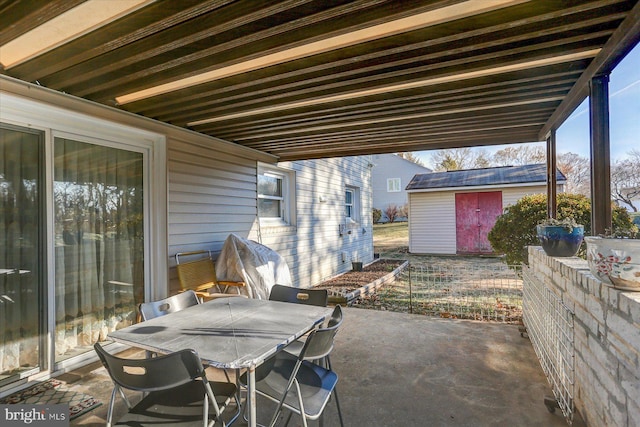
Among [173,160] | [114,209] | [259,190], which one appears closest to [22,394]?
[114,209]

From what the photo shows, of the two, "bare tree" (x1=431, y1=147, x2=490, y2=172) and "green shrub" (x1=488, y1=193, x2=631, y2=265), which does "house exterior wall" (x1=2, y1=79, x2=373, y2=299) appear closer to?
"green shrub" (x1=488, y1=193, x2=631, y2=265)

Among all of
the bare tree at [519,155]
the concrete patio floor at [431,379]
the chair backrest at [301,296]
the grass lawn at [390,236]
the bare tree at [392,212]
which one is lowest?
the concrete patio floor at [431,379]

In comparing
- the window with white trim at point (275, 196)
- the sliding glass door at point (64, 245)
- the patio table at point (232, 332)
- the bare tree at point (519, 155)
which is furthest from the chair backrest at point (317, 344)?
the bare tree at point (519, 155)

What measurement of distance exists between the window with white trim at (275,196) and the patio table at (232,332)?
334 cm

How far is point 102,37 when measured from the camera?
6.65 ft

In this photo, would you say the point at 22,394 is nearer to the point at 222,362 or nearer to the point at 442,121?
the point at 222,362

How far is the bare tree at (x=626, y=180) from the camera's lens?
228 centimetres

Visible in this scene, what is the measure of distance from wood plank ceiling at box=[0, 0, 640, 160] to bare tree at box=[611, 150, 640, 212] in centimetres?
66

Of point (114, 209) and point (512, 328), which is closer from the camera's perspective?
point (114, 209)

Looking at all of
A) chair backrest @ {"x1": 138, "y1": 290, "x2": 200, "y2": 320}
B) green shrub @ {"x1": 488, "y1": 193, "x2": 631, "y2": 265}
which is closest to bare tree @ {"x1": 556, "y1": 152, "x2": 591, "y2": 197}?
green shrub @ {"x1": 488, "y1": 193, "x2": 631, "y2": 265}

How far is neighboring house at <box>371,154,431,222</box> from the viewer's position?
2189cm

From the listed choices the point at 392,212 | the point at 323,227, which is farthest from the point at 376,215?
the point at 323,227

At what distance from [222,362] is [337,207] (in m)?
7.06

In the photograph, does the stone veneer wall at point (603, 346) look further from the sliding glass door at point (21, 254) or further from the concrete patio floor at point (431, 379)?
the sliding glass door at point (21, 254)
